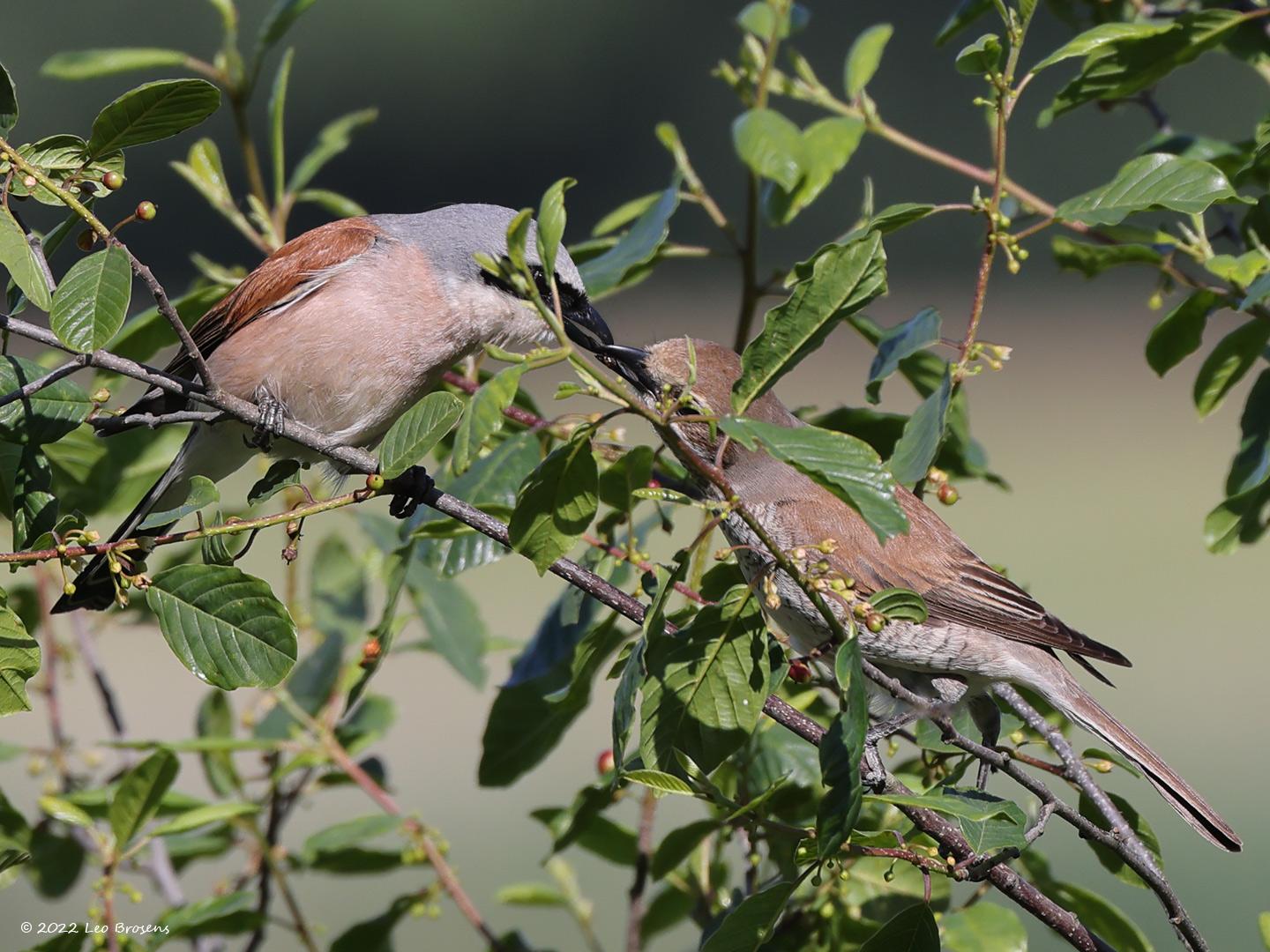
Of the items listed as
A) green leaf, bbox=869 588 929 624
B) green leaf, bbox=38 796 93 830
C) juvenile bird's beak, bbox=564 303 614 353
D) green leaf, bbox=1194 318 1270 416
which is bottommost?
green leaf, bbox=38 796 93 830

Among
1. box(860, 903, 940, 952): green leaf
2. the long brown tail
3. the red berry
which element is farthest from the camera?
the long brown tail

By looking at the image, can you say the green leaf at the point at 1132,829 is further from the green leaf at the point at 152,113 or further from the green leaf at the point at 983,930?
the green leaf at the point at 152,113

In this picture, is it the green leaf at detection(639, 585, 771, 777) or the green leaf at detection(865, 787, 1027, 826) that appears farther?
the green leaf at detection(639, 585, 771, 777)

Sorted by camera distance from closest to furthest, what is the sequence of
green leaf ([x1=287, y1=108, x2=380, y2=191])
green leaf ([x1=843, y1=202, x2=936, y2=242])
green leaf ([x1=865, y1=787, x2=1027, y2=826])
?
1. green leaf ([x1=865, y1=787, x2=1027, y2=826])
2. green leaf ([x1=843, y1=202, x2=936, y2=242])
3. green leaf ([x1=287, y1=108, x2=380, y2=191])

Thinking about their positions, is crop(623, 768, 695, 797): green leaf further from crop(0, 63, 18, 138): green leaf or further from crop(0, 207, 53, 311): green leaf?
crop(0, 63, 18, 138): green leaf

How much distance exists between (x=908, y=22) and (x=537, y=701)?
26430 millimetres

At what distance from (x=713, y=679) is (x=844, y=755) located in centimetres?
31

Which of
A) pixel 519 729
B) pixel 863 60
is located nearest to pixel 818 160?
Result: pixel 863 60

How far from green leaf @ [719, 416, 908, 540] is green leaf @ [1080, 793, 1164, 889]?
33.8 inches

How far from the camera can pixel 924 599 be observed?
118 inches

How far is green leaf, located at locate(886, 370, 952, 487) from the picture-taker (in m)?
2.08

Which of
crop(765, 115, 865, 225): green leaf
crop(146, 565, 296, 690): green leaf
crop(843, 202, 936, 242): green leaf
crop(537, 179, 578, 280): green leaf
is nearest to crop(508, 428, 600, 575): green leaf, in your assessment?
crop(537, 179, 578, 280): green leaf

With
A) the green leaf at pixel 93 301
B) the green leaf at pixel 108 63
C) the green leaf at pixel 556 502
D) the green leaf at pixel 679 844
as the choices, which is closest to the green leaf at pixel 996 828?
the green leaf at pixel 556 502

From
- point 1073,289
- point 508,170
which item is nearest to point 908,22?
point 1073,289
